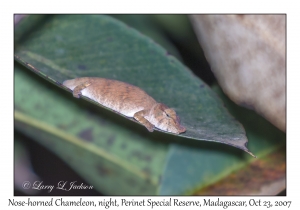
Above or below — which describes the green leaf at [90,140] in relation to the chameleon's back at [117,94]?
below

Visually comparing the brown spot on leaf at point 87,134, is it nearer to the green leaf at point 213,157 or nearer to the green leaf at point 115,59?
the green leaf at point 115,59

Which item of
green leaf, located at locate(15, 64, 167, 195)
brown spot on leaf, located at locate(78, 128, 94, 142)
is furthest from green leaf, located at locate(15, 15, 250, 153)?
brown spot on leaf, located at locate(78, 128, 94, 142)

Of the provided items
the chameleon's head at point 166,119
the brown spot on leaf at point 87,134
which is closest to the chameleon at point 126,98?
the chameleon's head at point 166,119

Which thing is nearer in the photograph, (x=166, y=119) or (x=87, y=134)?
(x=166, y=119)

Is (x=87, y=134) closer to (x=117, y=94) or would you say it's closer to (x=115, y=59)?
(x=117, y=94)

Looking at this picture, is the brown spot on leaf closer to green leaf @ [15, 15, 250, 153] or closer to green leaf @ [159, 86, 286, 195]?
green leaf @ [15, 15, 250, 153]

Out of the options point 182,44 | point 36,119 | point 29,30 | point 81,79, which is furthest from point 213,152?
point 29,30

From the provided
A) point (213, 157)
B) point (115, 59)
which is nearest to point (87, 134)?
point (115, 59)
